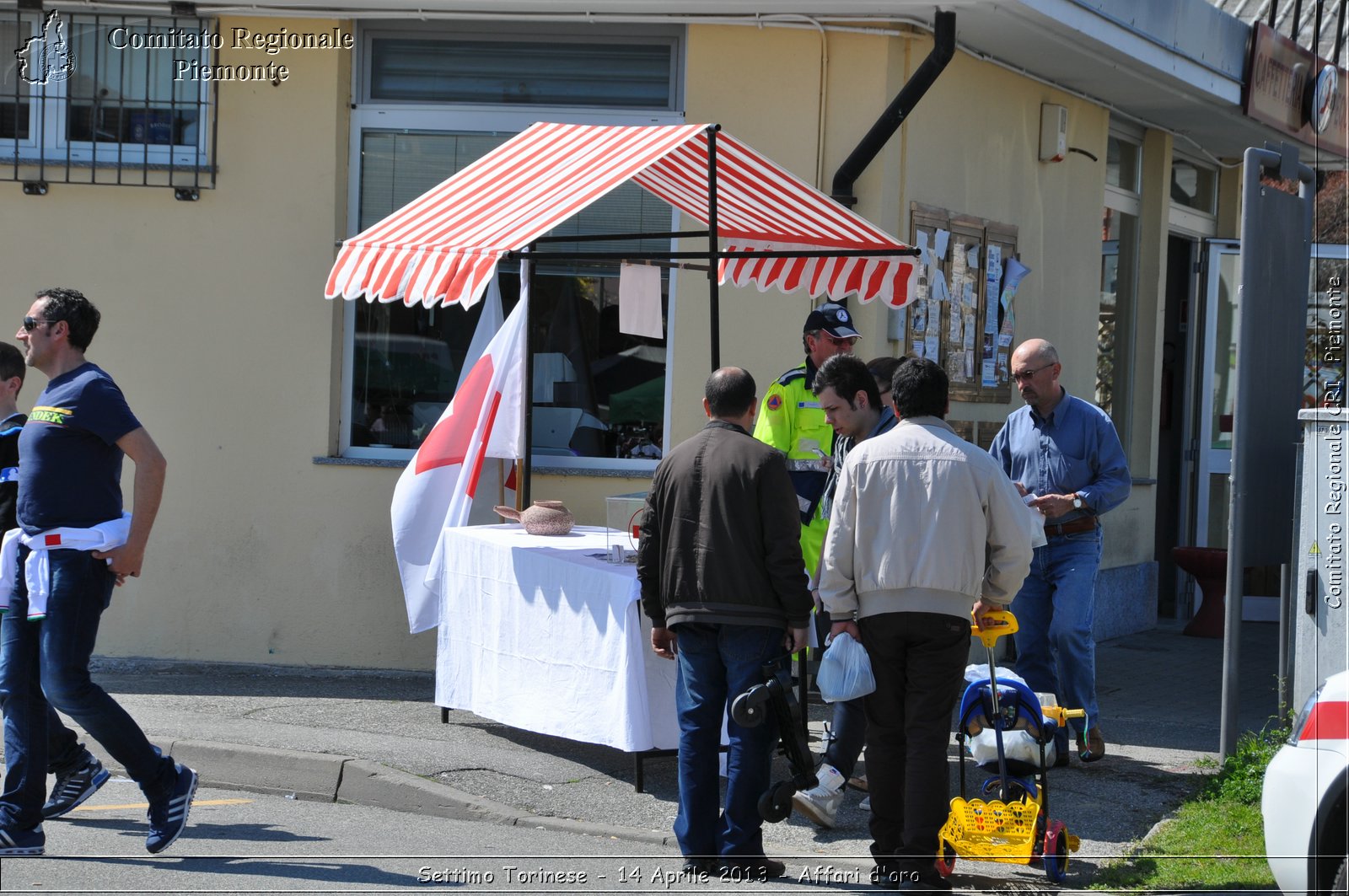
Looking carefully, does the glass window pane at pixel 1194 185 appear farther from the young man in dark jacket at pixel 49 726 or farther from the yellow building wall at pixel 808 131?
the young man in dark jacket at pixel 49 726

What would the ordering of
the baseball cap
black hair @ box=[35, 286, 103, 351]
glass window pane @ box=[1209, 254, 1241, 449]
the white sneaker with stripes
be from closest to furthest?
the white sneaker with stripes
black hair @ box=[35, 286, 103, 351]
the baseball cap
glass window pane @ box=[1209, 254, 1241, 449]

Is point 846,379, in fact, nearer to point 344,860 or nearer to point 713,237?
point 713,237

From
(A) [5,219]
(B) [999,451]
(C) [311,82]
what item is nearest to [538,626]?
(B) [999,451]

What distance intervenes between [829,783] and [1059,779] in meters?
1.49

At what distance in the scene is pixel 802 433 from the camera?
22.6 ft

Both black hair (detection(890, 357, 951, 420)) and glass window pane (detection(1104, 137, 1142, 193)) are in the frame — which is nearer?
black hair (detection(890, 357, 951, 420))

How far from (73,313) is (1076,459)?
14.5ft

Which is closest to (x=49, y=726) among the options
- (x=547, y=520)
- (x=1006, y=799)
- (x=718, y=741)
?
(x=547, y=520)

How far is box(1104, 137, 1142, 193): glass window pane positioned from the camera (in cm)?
1118

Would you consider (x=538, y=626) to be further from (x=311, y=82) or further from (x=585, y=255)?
(x=311, y=82)

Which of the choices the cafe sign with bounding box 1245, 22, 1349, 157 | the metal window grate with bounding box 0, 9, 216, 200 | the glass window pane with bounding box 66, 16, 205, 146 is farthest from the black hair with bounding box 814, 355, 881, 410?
Answer: the cafe sign with bounding box 1245, 22, 1349, 157

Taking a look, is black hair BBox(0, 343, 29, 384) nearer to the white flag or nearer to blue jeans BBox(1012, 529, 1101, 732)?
the white flag

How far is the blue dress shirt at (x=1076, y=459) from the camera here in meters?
6.87

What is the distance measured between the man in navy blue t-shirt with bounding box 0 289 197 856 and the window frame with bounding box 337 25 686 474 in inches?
137
